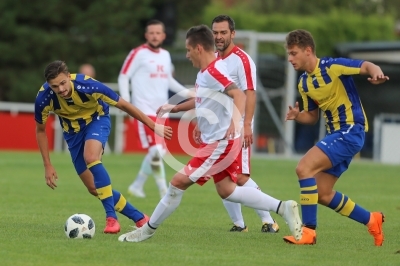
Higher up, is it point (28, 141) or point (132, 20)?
point (132, 20)

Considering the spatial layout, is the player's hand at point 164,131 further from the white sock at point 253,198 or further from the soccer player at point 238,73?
the soccer player at point 238,73

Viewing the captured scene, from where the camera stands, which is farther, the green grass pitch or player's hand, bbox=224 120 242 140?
player's hand, bbox=224 120 242 140

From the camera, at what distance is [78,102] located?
9.11m

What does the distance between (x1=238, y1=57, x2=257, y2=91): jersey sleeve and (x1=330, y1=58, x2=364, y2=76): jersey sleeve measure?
1200 millimetres

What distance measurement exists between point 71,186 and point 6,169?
3710 mm

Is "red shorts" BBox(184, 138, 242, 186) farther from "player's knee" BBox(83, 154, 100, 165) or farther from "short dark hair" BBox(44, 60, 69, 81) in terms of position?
"short dark hair" BBox(44, 60, 69, 81)

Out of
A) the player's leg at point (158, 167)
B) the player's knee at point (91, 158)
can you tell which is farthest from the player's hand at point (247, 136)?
the player's leg at point (158, 167)

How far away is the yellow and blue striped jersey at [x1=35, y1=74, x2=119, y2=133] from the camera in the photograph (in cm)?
893

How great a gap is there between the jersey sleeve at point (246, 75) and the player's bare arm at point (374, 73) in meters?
1.58

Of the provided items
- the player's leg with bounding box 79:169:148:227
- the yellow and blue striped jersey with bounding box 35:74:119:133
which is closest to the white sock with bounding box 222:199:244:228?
the player's leg with bounding box 79:169:148:227

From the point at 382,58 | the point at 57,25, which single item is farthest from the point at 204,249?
the point at 57,25

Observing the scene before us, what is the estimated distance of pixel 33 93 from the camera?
3322cm

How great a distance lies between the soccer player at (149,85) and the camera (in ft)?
44.8

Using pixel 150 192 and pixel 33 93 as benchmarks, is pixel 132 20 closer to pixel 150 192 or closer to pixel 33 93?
pixel 33 93
